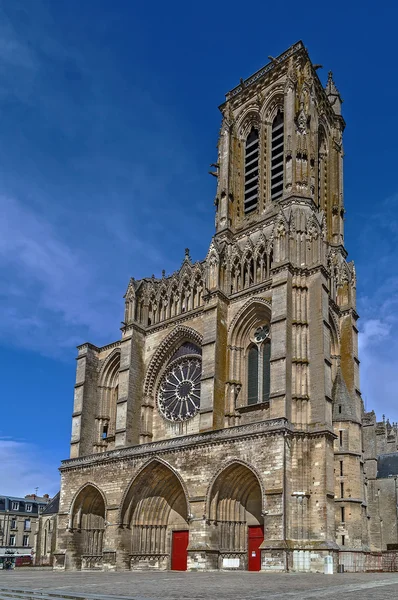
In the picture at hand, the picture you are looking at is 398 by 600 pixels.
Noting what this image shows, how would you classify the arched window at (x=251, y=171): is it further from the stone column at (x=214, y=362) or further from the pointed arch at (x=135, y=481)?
the pointed arch at (x=135, y=481)

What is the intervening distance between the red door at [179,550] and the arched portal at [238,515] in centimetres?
338

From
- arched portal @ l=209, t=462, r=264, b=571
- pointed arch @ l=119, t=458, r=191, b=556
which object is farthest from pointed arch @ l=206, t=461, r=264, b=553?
pointed arch @ l=119, t=458, r=191, b=556

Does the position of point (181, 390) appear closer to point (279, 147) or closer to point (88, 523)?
point (88, 523)

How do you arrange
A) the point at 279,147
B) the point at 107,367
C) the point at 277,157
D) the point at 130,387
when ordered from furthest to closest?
the point at 107,367, the point at 279,147, the point at 277,157, the point at 130,387

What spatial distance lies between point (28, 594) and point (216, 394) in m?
16.1

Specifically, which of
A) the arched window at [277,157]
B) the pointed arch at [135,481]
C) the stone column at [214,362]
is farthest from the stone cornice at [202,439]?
the arched window at [277,157]

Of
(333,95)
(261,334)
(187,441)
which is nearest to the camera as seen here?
(187,441)

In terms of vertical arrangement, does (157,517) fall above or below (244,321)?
below

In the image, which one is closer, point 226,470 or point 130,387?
point 226,470

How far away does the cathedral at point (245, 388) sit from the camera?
83.6 ft

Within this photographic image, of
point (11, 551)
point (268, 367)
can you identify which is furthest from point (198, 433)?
point (11, 551)

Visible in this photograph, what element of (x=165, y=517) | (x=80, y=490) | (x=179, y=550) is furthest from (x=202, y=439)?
(x=80, y=490)

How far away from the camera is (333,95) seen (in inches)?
1618

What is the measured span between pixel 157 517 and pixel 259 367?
8.53m
